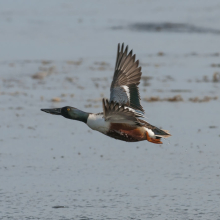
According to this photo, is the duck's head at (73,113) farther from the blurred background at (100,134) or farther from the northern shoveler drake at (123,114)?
the blurred background at (100,134)

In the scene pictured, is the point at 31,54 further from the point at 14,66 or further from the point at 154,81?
the point at 154,81

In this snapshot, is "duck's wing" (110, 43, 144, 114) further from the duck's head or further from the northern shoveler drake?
the duck's head

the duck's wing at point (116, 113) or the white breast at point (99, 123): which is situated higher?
the duck's wing at point (116, 113)

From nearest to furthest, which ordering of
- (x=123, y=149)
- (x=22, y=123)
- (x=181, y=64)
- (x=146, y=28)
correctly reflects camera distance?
1. (x=123, y=149)
2. (x=22, y=123)
3. (x=181, y=64)
4. (x=146, y=28)

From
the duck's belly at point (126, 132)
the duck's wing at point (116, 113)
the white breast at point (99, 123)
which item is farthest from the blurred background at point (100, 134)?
the duck's wing at point (116, 113)

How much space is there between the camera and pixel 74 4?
120 ft

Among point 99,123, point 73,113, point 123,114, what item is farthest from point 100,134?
point 123,114

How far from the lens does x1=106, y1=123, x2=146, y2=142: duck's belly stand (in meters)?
6.28

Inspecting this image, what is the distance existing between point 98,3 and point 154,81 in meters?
22.8

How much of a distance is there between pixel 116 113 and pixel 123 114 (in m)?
0.08

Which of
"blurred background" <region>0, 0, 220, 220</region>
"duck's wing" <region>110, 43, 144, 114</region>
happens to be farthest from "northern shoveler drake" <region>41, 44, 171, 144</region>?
"blurred background" <region>0, 0, 220, 220</region>

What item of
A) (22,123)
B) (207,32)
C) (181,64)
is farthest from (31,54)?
(22,123)

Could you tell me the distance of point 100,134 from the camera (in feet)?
32.9

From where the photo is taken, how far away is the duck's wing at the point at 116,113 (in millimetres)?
5824
